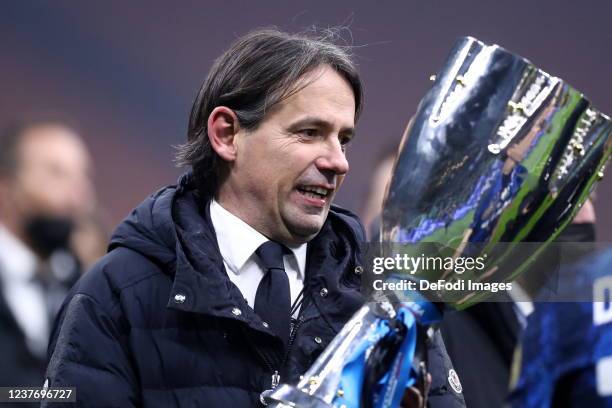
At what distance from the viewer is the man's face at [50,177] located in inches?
104

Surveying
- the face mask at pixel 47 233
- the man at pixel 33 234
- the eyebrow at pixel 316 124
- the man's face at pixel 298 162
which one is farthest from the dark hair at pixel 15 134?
the eyebrow at pixel 316 124

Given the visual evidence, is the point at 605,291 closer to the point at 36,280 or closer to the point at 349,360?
the point at 349,360

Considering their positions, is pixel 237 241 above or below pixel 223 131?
below

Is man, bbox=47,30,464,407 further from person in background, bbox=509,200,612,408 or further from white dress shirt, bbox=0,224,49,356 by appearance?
white dress shirt, bbox=0,224,49,356

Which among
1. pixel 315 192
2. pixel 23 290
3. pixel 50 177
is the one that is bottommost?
pixel 23 290

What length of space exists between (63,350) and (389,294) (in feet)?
1.99

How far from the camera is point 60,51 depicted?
2.84 meters

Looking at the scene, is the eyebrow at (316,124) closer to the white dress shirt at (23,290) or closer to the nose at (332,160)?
the nose at (332,160)

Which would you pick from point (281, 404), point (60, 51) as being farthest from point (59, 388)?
point (60, 51)

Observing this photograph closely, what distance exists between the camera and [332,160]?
56.7 inches

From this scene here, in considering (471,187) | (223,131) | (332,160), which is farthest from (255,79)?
(471,187)

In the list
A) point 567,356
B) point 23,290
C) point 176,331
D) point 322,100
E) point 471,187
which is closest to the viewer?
point 567,356

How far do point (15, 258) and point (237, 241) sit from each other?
4.28ft

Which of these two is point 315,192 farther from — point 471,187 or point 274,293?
point 471,187
